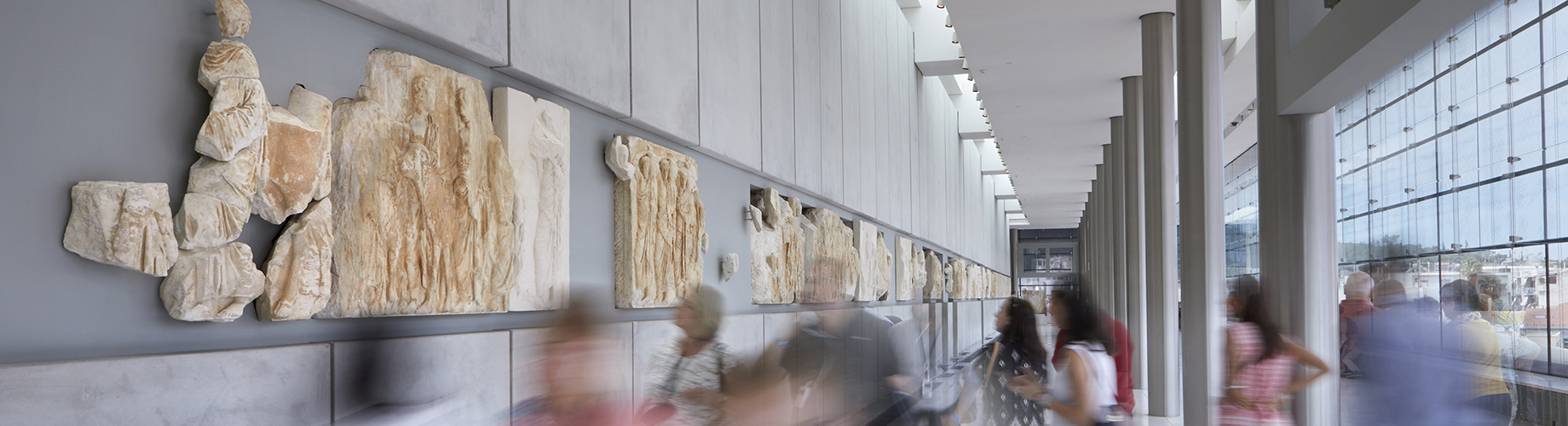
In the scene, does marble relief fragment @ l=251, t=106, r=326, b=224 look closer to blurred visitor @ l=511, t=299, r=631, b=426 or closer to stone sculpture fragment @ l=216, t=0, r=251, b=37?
stone sculpture fragment @ l=216, t=0, r=251, b=37

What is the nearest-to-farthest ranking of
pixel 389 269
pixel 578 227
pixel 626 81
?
pixel 389 269, pixel 578 227, pixel 626 81

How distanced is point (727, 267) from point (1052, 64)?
952 cm

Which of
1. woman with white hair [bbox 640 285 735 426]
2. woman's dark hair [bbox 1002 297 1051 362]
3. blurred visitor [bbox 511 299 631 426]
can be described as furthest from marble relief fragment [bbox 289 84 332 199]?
woman's dark hair [bbox 1002 297 1051 362]

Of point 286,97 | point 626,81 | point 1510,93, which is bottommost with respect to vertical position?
point 286,97

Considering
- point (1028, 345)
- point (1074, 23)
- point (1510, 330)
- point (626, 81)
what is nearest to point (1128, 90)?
point (1074, 23)

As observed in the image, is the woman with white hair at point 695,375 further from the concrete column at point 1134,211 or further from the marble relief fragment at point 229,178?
the concrete column at point 1134,211

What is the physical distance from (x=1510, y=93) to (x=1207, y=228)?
5.93m

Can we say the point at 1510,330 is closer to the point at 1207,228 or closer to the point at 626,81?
the point at 1207,228

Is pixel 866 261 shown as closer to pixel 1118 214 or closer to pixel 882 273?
pixel 882 273

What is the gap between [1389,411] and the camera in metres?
4.32

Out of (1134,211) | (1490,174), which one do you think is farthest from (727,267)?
(1490,174)

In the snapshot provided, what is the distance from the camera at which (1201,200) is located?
9453 millimetres

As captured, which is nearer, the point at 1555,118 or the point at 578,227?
the point at 578,227

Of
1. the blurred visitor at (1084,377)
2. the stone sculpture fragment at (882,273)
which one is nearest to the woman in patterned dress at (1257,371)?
the blurred visitor at (1084,377)
